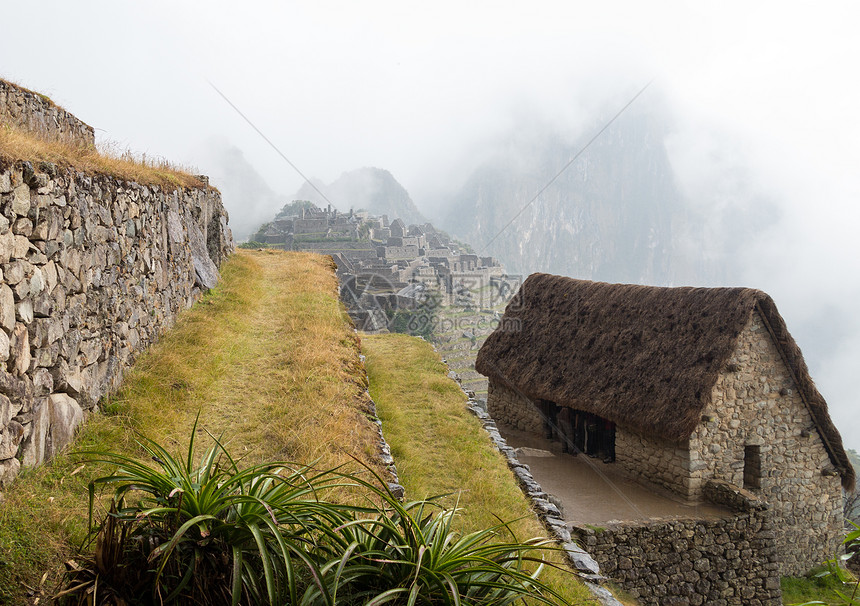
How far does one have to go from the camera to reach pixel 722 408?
1053cm

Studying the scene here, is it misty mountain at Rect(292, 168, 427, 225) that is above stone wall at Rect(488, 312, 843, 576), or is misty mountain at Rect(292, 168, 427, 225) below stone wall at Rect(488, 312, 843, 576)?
above

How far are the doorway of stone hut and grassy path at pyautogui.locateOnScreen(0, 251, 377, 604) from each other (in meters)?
6.17

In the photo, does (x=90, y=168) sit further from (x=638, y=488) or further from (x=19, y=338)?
(x=638, y=488)

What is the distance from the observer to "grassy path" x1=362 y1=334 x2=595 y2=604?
6660 mm

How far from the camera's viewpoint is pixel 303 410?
658 cm

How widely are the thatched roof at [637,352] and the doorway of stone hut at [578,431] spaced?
0.86 metres

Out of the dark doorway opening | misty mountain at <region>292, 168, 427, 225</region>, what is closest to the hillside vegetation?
the dark doorway opening

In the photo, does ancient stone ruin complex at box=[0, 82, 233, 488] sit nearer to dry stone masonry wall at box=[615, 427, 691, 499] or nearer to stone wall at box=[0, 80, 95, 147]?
stone wall at box=[0, 80, 95, 147]

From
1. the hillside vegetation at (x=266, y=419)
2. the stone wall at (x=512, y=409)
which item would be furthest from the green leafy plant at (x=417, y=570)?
the stone wall at (x=512, y=409)

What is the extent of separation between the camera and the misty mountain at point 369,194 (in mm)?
173000

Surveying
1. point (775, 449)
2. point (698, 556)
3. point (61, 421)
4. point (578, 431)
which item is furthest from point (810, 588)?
point (61, 421)

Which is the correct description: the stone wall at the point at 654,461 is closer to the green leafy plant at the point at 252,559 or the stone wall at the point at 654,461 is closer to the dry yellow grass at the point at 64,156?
the green leafy plant at the point at 252,559

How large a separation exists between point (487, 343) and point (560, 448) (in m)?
3.99

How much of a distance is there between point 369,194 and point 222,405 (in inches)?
7122
